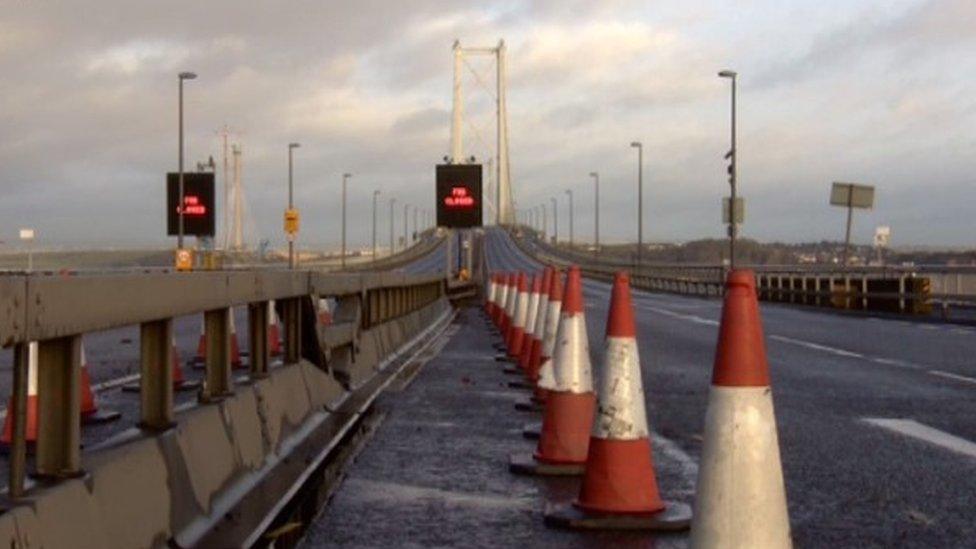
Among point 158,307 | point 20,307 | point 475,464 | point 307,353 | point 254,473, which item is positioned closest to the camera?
point 20,307

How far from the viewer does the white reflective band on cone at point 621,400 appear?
7.83 m

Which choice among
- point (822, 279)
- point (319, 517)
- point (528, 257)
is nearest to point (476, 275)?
point (822, 279)

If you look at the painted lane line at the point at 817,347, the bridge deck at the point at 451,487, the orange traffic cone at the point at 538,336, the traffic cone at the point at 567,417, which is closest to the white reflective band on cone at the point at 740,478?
the bridge deck at the point at 451,487

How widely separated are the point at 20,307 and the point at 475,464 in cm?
594

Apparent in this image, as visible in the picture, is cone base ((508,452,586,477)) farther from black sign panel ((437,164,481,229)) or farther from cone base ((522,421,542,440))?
black sign panel ((437,164,481,229))

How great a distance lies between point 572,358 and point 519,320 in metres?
10.1

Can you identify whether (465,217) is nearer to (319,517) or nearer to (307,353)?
(307,353)

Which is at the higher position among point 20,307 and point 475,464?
point 20,307

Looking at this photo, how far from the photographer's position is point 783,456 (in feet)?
35.1

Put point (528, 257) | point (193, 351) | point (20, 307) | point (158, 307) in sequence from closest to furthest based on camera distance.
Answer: point (20, 307)
point (158, 307)
point (193, 351)
point (528, 257)

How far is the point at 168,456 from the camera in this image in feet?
19.7

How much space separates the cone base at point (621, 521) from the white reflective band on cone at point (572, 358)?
2152 millimetres

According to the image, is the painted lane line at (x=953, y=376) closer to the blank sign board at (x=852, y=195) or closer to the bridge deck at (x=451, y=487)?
the bridge deck at (x=451, y=487)

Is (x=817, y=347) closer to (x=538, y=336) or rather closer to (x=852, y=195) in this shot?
(x=538, y=336)
